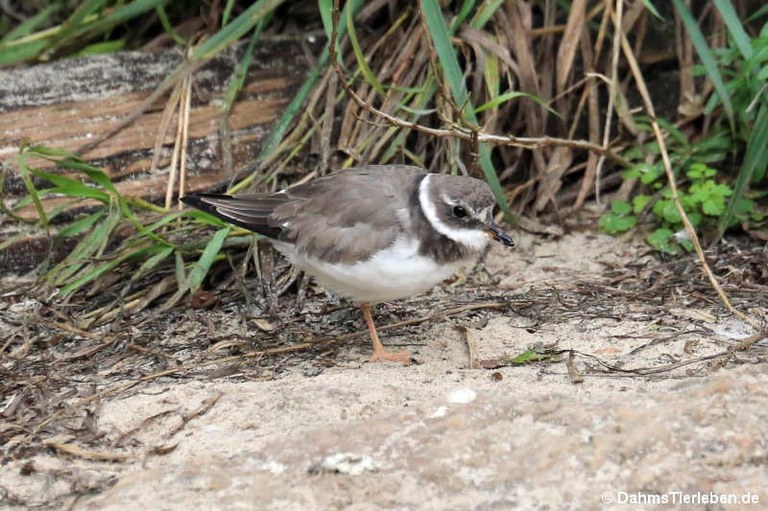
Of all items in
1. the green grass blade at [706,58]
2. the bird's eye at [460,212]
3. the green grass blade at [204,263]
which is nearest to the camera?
the bird's eye at [460,212]

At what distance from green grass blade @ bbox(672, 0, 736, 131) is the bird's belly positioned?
2.00m

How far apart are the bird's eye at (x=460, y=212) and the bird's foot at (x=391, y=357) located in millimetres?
694

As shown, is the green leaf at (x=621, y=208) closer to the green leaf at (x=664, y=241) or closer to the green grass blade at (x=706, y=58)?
the green leaf at (x=664, y=241)

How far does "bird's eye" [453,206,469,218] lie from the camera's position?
462 cm

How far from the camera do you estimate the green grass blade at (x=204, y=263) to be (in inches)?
206

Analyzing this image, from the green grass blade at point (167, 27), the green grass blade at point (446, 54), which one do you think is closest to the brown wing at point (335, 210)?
the green grass blade at point (446, 54)

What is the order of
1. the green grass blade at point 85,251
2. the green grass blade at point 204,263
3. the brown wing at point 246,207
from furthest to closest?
the green grass blade at point 85,251
the green grass blade at point 204,263
the brown wing at point 246,207

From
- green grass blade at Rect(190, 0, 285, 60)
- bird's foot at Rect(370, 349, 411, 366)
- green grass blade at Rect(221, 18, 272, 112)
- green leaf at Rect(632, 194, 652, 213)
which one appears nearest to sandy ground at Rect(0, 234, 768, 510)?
bird's foot at Rect(370, 349, 411, 366)

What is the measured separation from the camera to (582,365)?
4387mm

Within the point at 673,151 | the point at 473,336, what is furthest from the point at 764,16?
the point at 473,336

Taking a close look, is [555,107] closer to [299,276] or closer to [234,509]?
[299,276]

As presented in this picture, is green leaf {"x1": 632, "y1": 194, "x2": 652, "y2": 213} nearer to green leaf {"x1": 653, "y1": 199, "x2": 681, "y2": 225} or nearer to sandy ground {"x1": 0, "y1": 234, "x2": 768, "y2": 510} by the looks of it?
green leaf {"x1": 653, "y1": 199, "x2": 681, "y2": 225}

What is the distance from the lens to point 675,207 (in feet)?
18.4

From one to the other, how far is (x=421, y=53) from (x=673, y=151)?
A: 164cm
